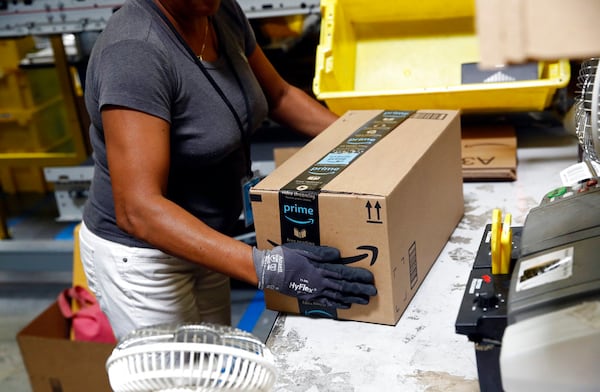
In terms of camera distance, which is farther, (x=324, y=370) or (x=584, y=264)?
(x=324, y=370)

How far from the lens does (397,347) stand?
119 cm

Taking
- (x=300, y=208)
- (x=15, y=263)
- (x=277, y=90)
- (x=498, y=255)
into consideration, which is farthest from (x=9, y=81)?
(x=498, y=255)

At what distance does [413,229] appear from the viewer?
4.31 feet

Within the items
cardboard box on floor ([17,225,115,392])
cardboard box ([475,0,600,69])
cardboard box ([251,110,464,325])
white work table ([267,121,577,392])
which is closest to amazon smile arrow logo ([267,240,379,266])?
cardboard box ([251,110,464,325])

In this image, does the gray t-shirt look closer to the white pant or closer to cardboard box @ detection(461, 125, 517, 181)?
the white pant

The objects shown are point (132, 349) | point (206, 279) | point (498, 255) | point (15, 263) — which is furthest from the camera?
point (15, 263)

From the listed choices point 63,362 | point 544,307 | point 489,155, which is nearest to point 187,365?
point 544,307

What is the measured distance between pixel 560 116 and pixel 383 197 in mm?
1285

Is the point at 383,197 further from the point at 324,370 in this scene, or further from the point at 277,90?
the point at 277,90

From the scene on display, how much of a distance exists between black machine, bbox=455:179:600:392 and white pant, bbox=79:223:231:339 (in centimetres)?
69

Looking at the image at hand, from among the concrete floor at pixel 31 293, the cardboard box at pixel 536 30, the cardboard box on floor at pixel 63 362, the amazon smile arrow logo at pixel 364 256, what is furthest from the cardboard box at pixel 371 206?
the concrete floor at pixel 31 293

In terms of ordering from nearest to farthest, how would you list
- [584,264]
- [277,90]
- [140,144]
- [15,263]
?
[584,264], [140,144], [277,90], [15,263]

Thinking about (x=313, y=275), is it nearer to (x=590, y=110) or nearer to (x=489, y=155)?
(x=590, y=110)

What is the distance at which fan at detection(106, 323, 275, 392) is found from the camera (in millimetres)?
780
